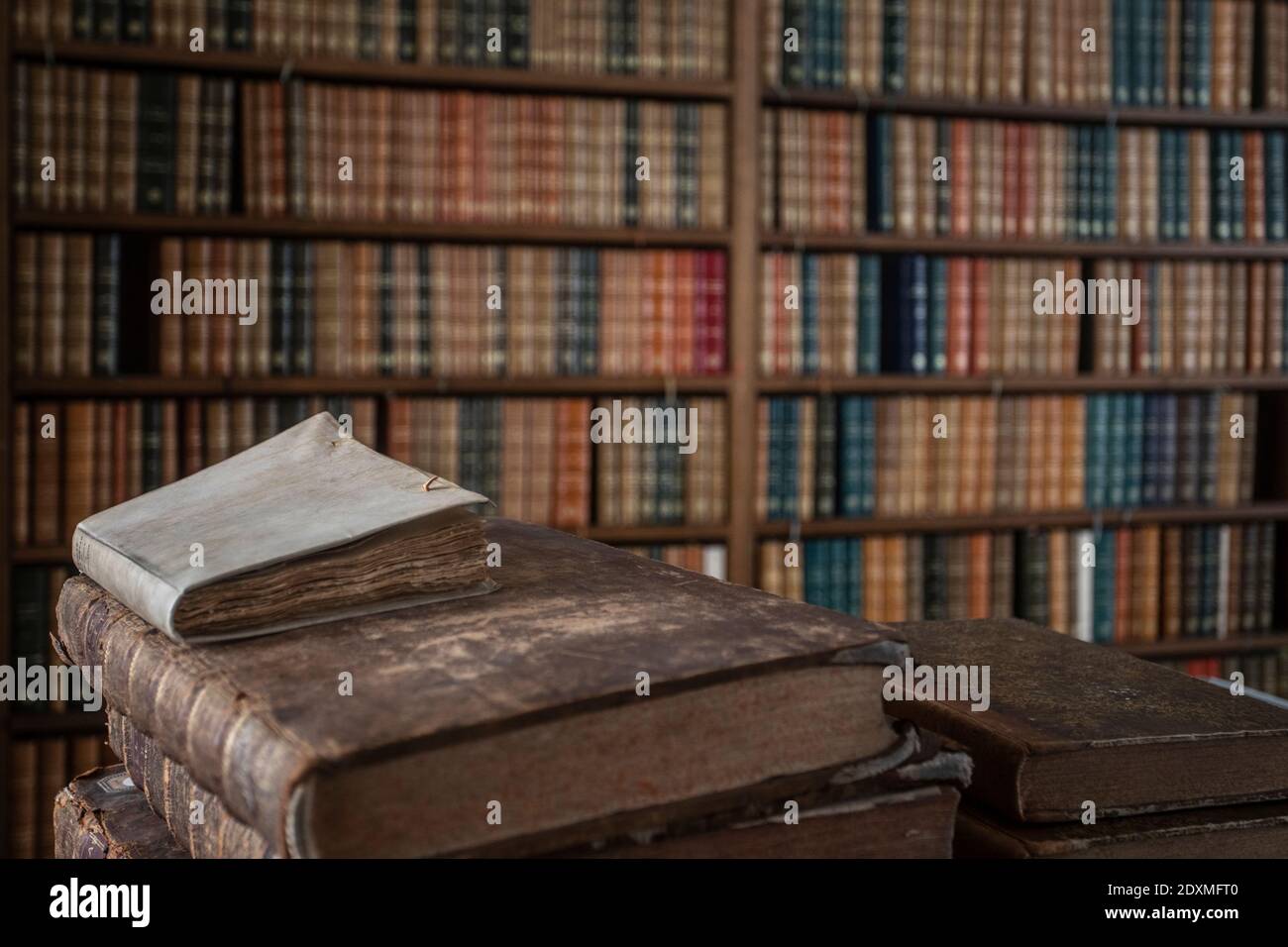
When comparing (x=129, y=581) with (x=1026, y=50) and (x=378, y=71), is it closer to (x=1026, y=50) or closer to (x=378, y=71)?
(x=378, y=71)

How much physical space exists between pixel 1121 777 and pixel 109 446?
2.19 meters

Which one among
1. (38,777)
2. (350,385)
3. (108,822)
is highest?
(350,385)

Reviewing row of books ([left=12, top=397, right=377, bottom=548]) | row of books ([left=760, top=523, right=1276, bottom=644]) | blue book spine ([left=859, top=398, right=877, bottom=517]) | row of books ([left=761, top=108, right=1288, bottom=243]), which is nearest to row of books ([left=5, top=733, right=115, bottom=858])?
row of books ([left=12, top=397, right=377, bottom=548])

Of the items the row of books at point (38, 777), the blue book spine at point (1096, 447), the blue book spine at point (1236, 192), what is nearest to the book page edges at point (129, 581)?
the row of books at point (38, 777)

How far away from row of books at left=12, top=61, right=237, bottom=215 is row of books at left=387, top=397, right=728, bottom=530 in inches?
23.1

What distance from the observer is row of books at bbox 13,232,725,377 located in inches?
93.0

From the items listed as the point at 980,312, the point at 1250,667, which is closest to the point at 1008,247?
the point at 980,312

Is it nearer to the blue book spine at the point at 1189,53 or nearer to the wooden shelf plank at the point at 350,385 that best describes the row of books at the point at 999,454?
the wooden shelf plank at the point at 350,385

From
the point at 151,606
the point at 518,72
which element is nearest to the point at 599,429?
the point at 518,72

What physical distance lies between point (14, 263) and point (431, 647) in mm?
2116

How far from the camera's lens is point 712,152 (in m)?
2.67

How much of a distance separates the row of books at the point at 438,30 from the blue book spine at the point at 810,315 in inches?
18.1

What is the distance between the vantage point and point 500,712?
0.46m

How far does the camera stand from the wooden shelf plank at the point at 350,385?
2.37m
